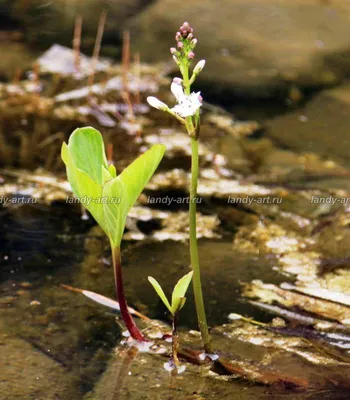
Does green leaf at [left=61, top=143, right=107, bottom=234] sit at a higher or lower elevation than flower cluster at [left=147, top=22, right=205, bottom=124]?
lower

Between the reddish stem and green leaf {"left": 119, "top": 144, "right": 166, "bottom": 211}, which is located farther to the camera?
the reddish stem

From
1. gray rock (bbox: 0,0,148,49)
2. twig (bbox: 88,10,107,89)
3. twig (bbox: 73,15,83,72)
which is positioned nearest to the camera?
twig (bbox: 88,10,107,89)

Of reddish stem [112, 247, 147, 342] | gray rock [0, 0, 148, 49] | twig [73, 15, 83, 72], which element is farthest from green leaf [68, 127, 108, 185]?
gray rock [0, 0, 148, 49]

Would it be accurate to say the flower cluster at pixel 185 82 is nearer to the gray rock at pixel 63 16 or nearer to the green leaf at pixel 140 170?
the green leaf at pixel 140 170

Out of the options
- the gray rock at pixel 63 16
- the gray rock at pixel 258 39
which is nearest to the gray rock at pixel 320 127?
the gray rock at pixel 258 39

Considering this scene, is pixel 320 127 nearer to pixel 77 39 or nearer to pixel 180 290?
pixel 77 39

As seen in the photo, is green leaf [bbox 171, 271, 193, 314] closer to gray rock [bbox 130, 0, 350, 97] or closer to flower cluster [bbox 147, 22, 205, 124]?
flower cluster [bbox 147, 22, 205, 124]

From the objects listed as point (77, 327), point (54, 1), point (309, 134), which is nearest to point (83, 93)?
point (309, 134)

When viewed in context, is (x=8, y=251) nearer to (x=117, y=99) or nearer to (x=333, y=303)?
(x=333, y=303)
